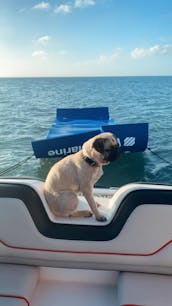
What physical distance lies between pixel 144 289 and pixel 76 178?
910mm

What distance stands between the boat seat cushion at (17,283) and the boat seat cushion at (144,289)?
590 millimetres

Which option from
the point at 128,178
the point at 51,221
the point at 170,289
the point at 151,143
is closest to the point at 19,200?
the point at 51,221

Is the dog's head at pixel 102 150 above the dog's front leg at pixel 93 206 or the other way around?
above

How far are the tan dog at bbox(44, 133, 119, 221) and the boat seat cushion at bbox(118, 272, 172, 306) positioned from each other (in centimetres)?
55

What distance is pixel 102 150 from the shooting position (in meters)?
2.60

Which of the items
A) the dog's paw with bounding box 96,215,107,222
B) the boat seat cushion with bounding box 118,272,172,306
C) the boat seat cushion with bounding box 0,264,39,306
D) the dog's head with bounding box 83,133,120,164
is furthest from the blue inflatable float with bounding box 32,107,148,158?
the boat seat cushion with bounding box 118,272,172,306

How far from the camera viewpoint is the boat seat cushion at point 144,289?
209 cm

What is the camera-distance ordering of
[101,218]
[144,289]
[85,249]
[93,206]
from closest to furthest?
1. [144,289]
2. [85,249]
3. [101,218]
4. [93,206]

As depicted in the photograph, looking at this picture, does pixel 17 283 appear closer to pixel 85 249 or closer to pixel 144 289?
pixel 85 249

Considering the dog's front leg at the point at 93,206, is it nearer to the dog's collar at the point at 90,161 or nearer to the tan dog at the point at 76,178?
the tan dog at the point at 76,178

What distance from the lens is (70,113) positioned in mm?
15062

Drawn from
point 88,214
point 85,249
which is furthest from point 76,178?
point 85,249

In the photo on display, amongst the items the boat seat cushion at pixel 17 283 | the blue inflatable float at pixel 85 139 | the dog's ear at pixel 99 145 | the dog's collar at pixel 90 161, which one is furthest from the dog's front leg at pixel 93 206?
the blue inflatable float at pixel 85 139

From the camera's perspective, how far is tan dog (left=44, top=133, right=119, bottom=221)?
2.60 m
